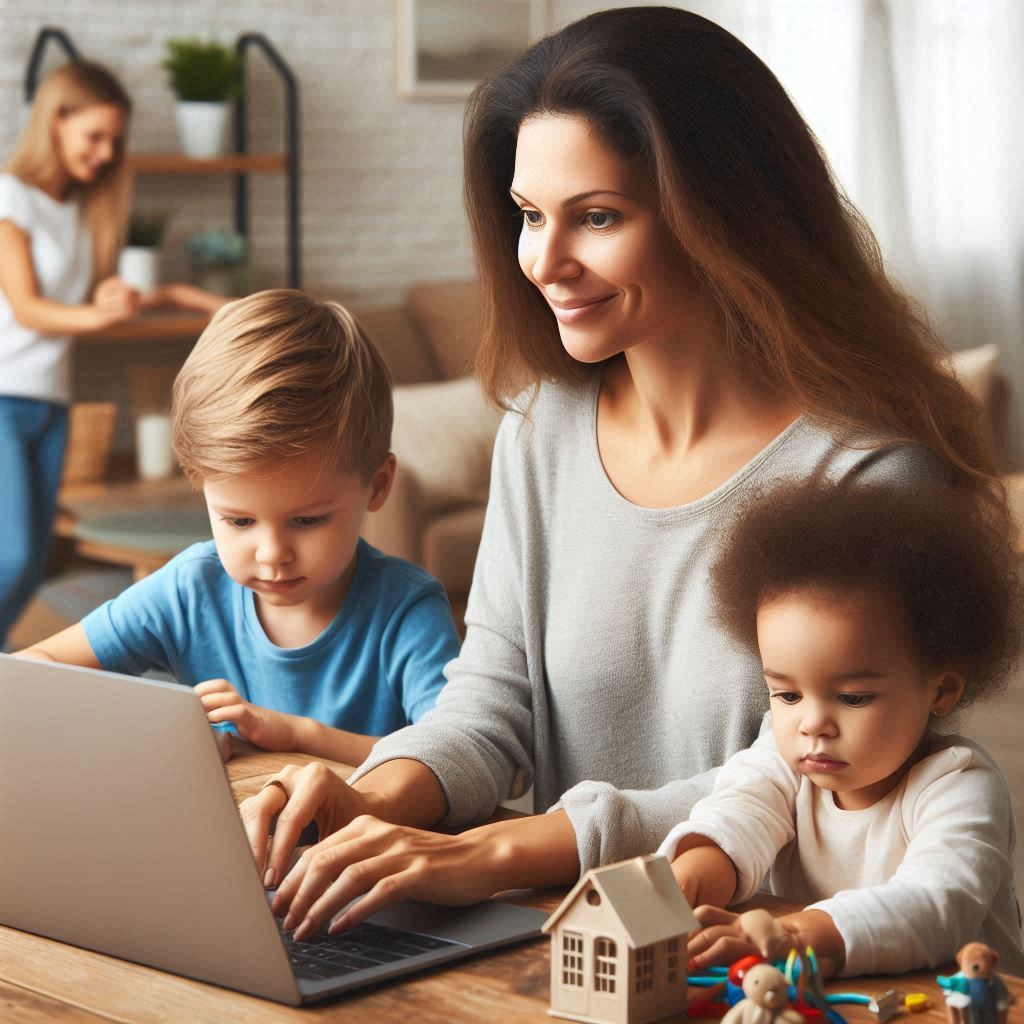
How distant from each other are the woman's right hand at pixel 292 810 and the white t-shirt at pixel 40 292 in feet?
10.6

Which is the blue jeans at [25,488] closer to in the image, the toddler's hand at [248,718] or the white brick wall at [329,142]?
the white brick wall at [329,142]

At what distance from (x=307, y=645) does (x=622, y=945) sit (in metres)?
0.84

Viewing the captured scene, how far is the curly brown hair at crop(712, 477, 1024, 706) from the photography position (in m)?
1.03

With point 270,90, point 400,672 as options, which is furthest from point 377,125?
point 400,672

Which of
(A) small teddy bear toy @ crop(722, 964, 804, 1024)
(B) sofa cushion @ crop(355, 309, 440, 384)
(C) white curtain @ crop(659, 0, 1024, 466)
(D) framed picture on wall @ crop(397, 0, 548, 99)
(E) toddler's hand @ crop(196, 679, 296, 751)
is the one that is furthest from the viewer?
(D) framed picture on wall @ crop(397, 0, 548, 99)

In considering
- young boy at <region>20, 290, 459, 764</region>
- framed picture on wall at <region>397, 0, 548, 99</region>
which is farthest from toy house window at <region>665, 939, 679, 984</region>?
framed picture on wall at <region>397, 0, 548, 99</region>

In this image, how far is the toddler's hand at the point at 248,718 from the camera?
1.48 metres

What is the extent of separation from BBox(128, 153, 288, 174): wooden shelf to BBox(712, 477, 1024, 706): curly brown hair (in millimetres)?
3988

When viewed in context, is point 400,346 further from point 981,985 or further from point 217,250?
point 981,985

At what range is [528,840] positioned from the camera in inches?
43.8

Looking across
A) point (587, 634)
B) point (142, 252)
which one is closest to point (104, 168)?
point (142, 252)

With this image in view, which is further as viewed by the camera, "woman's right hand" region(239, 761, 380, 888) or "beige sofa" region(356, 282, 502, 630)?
"beige sofa" region(356, 282, 502, 630)

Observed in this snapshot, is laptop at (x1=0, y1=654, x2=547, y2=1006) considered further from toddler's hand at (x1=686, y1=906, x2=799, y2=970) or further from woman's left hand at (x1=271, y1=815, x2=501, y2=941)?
toddler's hand at (x1=686, y1=906, x2=799, y2=970)

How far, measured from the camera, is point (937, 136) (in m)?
5.80
